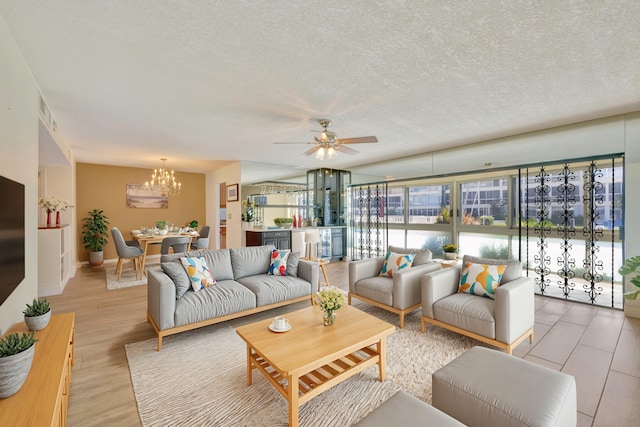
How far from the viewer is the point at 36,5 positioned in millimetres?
1636

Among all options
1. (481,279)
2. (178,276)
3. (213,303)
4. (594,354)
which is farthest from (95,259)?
(594,354)

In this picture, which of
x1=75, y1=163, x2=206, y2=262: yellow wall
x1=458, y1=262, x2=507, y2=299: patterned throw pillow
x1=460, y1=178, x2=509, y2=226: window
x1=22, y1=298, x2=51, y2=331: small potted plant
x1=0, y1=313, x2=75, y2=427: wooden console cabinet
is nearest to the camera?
x1=0, y1=313, x2=75, y2=427: wooden console cabinet

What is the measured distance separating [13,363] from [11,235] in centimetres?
87

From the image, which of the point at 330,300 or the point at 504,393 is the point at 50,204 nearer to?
the point at 330,300

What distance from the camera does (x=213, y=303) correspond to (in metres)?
3.04

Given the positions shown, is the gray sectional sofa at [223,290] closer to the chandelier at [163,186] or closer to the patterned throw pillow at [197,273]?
the patterned throw pillow at [197,273]

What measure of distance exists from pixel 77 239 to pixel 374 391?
7.70 meters

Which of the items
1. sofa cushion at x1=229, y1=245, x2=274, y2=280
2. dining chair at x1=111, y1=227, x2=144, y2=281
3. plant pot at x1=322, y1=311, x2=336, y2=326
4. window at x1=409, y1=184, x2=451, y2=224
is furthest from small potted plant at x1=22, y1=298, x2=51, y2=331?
window at x1=409, y1=184, x2=451, y2=224

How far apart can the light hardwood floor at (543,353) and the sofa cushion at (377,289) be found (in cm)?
129

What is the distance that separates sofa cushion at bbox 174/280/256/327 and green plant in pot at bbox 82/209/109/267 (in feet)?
16.6

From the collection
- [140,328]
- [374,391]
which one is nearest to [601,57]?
[374,391]

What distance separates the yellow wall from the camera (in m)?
6.92

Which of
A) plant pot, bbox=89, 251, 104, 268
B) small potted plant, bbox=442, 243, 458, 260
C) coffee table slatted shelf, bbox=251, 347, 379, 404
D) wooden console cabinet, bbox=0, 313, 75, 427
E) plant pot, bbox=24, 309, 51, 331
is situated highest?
small potted plant, bbox=442, 243, 458, 260

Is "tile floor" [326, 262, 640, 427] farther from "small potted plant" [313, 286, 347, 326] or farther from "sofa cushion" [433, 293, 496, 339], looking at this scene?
"small potted plant" [313, 286, 347, 326]
